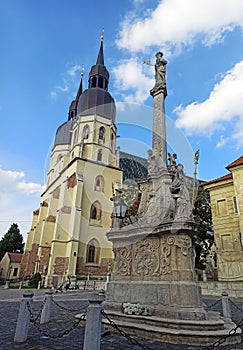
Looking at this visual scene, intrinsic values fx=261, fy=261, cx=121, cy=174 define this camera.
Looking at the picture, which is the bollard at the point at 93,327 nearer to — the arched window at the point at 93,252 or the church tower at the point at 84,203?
the church tower at the point at 84,203

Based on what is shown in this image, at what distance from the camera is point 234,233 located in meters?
21.9

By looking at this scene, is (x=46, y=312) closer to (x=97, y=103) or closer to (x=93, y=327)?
(x=93, y=327)

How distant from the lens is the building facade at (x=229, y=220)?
21016 mm

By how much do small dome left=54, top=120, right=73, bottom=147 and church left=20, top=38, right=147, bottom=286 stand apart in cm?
441

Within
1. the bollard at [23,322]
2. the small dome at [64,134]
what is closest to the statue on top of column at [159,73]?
the bollard at [23,322]

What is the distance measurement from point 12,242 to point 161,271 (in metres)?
55.8

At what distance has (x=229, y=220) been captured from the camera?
22.5 m

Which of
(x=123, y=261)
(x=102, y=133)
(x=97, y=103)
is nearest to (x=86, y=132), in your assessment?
(x=102, y=133)

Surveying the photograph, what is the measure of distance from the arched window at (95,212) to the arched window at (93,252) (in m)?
2.79

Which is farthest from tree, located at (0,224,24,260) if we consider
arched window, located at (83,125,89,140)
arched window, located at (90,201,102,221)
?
arched window, located at (83,125,89,140)

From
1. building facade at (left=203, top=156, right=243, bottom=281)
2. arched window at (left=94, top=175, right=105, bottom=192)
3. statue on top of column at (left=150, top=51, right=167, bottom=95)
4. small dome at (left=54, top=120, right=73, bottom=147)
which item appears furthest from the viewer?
small dome at (left=54, top=120, right=73, bottom=147)

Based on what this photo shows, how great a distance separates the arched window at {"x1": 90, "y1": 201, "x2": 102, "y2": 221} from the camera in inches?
1258

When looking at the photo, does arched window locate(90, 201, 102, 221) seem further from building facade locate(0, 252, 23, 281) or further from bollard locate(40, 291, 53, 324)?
bollard locate(40, 291, 53, 324)

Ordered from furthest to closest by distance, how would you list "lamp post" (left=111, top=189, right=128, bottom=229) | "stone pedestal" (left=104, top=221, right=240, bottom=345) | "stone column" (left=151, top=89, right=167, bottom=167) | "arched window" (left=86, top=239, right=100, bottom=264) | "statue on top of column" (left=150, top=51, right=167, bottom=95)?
1. "arched window" (left=86, top=239, right=100, bottom=264)
2. "statue on top of column" (left=150, top=51, right=167, bottom=95)
3. "stone column" (left=151, top=89, right=167, bottom=167)
4. "lamp post" (left=111, top=189, right=128, bottom=229)
5. "stone pedestal" (left=104, top=221, right=240, bottom=345)
